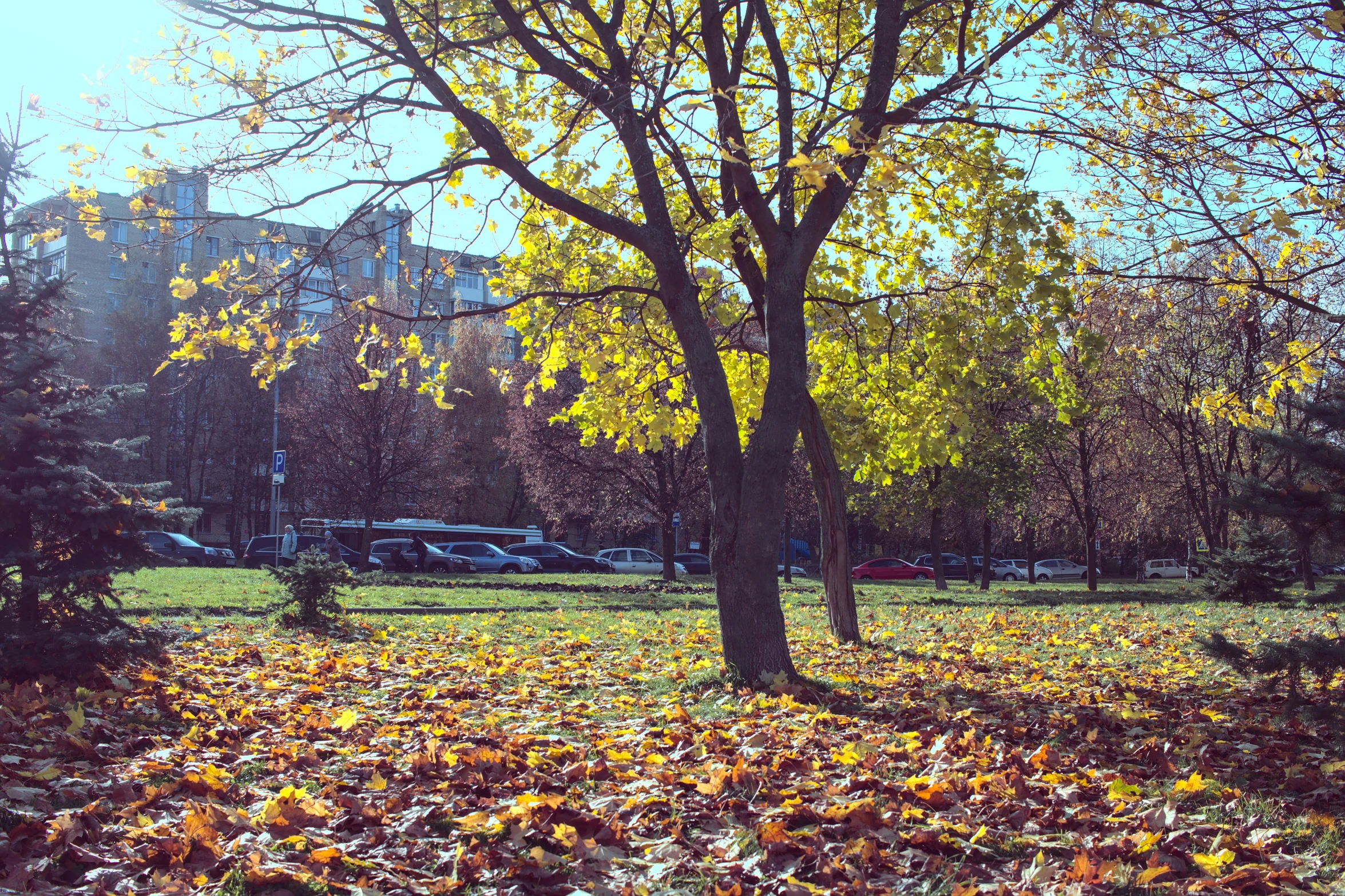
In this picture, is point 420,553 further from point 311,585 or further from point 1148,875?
point 1148,875

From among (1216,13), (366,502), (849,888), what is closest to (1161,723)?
(849,888)

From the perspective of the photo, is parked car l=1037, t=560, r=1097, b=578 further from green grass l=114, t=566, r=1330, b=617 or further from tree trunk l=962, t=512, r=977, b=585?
green grass l=114, t=566, r=1330, b=617

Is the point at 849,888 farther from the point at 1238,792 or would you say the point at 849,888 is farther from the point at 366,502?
the point at 366,502

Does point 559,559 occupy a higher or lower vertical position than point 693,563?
higher

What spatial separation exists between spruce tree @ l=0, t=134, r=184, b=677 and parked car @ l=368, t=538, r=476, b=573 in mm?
33830

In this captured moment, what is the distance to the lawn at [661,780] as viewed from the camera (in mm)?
3426

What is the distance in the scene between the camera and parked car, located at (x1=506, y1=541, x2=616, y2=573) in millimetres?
46062

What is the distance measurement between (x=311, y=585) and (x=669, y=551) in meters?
21.0

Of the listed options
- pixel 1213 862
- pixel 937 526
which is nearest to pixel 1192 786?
pixel 1213 862

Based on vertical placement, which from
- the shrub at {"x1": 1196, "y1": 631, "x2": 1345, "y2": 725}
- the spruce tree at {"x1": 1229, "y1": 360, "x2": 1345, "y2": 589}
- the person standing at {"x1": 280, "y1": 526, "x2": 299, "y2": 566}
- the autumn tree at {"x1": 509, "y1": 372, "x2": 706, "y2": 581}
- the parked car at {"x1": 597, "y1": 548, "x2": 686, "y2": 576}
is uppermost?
the autumn tree at {"x1": 509, "y1": 372, "x2": 706, "y2": 581}

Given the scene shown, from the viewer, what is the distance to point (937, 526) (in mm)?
29438

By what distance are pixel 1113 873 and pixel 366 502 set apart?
2993 cm

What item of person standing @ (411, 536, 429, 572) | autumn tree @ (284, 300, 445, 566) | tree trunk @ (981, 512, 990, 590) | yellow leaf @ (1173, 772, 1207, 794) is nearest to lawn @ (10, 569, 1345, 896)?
yellow leaf @ (1173, 772, 1207, 794)

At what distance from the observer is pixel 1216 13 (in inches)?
232
